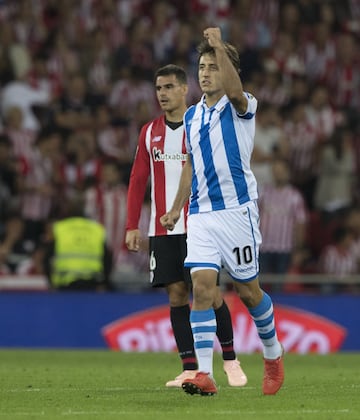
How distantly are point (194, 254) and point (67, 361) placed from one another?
4.78 meters

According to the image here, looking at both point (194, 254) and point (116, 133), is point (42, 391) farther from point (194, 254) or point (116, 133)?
point (116, 133)

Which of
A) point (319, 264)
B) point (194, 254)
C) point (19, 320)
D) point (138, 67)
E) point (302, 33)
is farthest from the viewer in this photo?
point (302, 33)

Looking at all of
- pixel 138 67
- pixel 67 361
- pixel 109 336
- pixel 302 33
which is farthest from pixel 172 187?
pixel 302 33

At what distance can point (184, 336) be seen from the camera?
9109 millimetres

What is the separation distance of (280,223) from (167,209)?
6.91m

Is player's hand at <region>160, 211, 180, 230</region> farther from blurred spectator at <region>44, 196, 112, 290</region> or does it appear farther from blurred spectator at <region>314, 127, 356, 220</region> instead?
blurred spectator at <region>314, 127, 356, 220</region>

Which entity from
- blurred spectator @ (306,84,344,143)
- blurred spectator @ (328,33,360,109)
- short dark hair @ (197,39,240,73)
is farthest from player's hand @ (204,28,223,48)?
blurred spectator @ (328,33,360,109)

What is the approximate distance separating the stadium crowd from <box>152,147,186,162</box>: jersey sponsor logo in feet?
20.6

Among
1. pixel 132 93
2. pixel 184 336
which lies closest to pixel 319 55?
pixel 132 93

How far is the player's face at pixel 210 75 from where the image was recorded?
802 centimetres

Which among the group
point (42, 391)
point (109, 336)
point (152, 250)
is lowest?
point (109, 336)

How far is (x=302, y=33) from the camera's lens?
19.5 metres

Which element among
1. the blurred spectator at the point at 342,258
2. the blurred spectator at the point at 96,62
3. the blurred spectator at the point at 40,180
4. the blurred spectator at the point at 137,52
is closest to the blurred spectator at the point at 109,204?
the blurred spectator at the point at 40,180

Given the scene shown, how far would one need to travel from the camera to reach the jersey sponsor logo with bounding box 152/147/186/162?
920cm
